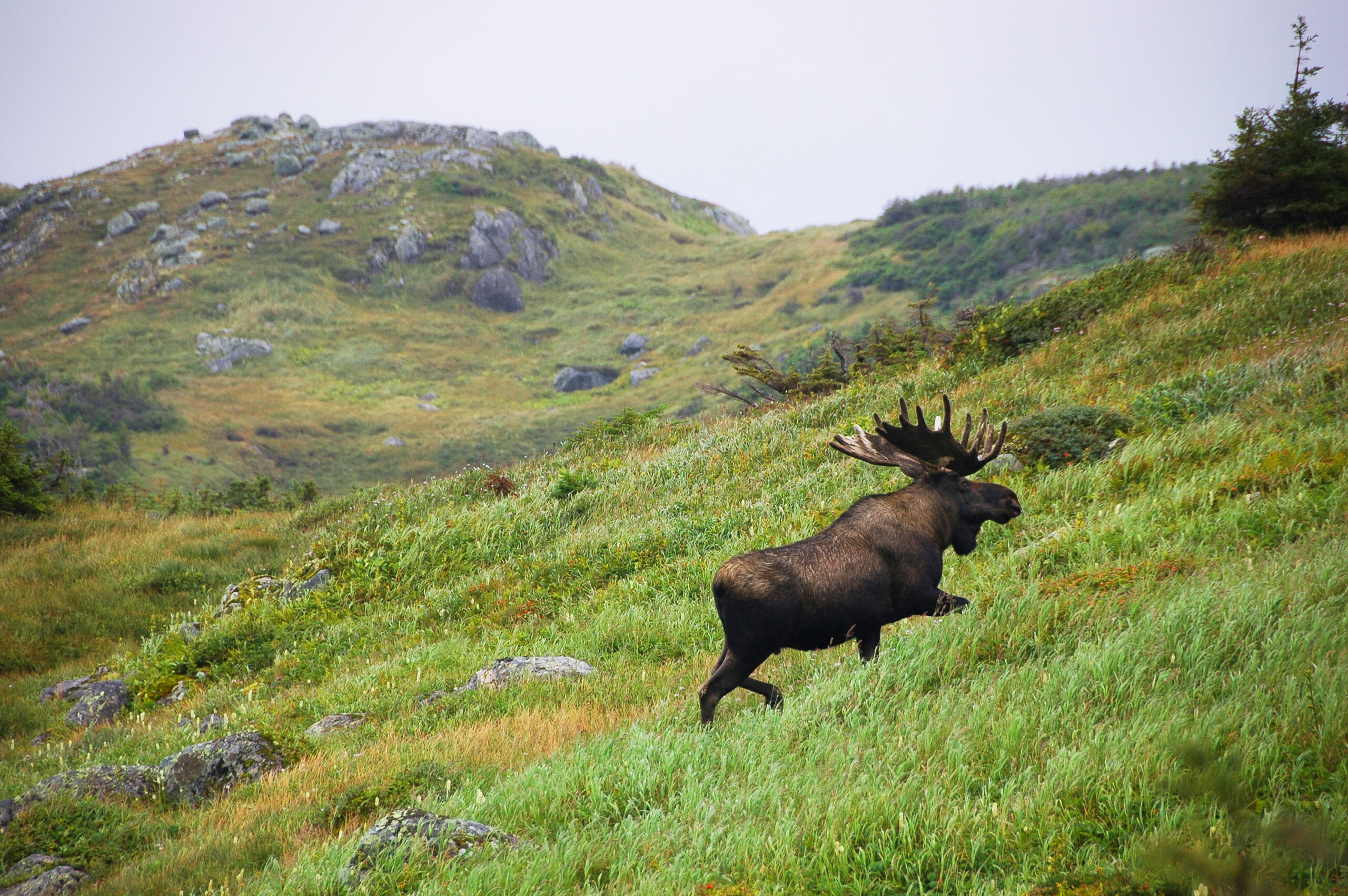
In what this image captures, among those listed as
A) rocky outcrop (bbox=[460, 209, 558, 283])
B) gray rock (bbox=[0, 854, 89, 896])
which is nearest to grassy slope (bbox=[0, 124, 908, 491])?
rocky outcrop (bbox=[460, 209, 558, 283])

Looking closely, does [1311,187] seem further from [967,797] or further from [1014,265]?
[1014,265]

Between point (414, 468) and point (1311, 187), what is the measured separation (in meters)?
47.3

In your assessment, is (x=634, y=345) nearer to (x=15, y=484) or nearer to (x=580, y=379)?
(x=580, y=379)

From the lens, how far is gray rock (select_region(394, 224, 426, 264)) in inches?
3457

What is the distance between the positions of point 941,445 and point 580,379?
63.6 metres

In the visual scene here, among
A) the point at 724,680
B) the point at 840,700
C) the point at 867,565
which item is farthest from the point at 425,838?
the point at 867,565

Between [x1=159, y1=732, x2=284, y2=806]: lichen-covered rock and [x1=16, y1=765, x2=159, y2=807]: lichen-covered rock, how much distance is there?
0.10m

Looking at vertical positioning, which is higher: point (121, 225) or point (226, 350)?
point (121, 225)

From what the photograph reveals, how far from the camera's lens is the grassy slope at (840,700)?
3279mm

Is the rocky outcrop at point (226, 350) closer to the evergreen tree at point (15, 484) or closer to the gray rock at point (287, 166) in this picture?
the gray rock at point (287, 166)

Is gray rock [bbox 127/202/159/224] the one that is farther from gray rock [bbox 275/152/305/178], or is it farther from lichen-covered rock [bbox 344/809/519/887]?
lichen-covered rock [bbox 344/809/519/887]

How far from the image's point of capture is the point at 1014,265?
2154 inches

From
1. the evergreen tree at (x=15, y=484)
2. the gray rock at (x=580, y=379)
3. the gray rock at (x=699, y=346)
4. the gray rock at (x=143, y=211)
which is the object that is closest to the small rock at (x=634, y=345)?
the gray rock at (x=580, y=379)

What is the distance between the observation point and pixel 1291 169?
14859mm
